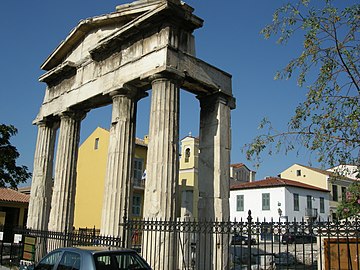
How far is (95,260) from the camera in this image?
702cm

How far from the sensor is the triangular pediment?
13.0 m

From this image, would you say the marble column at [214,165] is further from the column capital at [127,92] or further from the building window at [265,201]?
the building window at [265,201]

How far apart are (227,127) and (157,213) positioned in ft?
13.7

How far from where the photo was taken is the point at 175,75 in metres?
11.7

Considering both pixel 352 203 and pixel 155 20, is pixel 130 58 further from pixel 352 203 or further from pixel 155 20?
pixel 352 203

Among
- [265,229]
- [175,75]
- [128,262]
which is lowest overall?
[128,262]

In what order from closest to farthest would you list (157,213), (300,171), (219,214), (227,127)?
1. (157,213)
2. (219,214)
3. (227,127)
4. (300,171)

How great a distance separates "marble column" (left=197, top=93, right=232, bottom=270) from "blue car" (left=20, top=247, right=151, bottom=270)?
17.2 feet

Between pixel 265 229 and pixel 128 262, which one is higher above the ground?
pixel 265 229

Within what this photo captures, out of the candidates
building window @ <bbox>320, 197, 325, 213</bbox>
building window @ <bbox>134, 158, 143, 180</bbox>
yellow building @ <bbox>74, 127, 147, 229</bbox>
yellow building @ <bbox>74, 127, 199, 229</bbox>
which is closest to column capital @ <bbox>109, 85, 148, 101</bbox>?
yellow building @ <bbox>74, 127, 199, 229</bbox>

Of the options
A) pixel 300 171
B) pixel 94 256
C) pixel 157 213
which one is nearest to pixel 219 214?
pixel 157 213

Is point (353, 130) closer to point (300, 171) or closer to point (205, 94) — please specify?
point (205, 94)

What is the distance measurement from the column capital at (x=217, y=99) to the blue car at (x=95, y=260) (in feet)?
23.0

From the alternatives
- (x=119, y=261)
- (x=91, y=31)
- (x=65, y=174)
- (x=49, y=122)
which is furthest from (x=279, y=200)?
(x=119, y=261)
